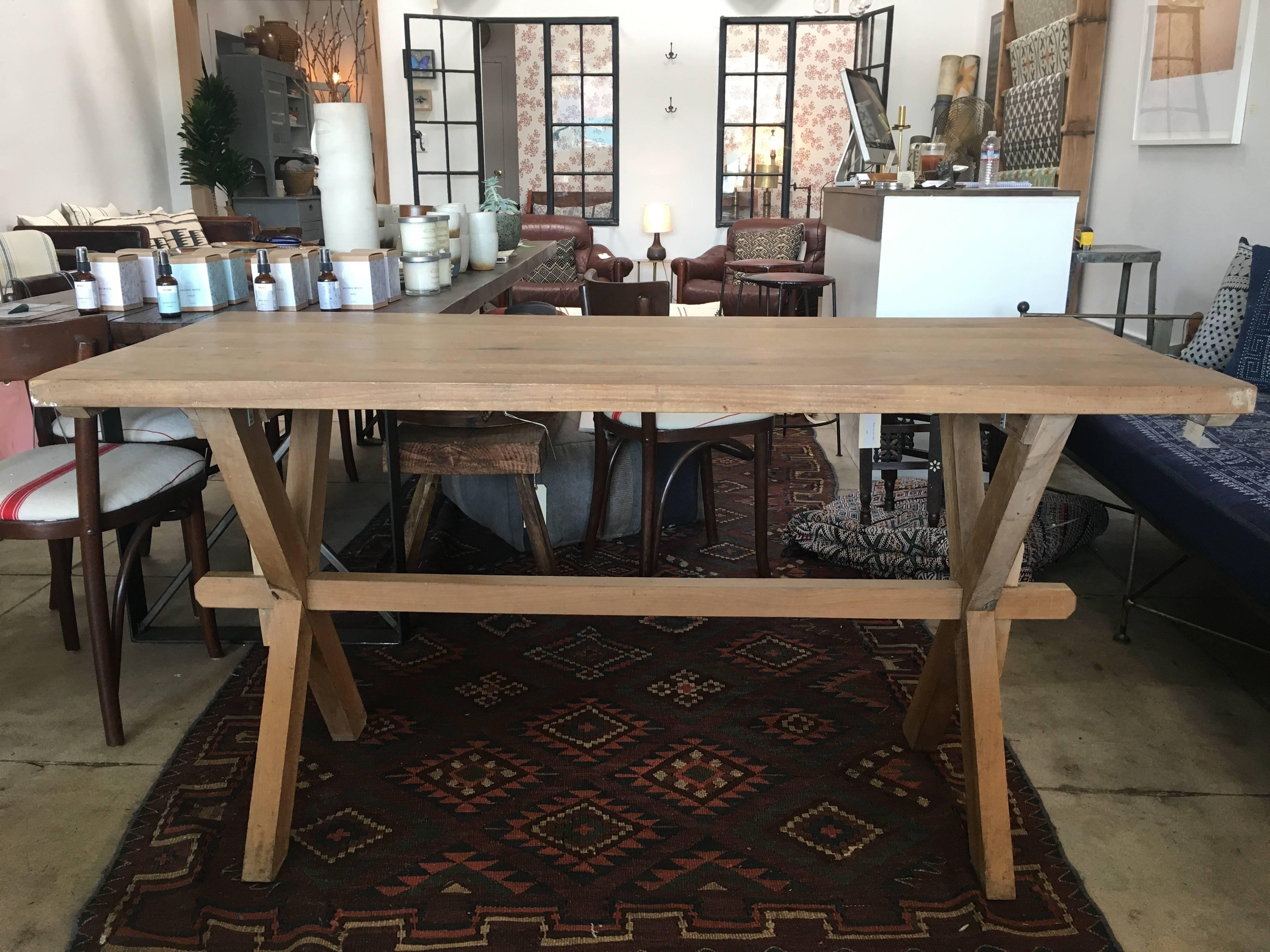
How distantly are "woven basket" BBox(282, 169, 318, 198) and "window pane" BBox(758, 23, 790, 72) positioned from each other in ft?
13.0

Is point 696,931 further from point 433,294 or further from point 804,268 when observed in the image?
point 804,268

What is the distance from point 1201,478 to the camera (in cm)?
244

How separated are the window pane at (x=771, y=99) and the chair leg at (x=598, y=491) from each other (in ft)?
21.2

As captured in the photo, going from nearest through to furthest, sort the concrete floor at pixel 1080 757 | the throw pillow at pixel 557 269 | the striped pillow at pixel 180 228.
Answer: the concrete floor at pixel 1080 757 → the striped pillow at pixel 180 228 → the throw pillow at pixel 557 269

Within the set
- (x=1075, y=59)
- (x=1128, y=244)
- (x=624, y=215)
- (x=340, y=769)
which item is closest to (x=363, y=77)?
(x=624, y=215)

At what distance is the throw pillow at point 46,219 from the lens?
5.74m

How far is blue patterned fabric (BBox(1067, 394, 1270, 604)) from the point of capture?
2.13 m

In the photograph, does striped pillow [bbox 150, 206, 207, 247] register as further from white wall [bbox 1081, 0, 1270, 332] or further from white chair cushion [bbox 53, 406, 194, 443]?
white wall [bbox 1081, 0, 1270, 332]

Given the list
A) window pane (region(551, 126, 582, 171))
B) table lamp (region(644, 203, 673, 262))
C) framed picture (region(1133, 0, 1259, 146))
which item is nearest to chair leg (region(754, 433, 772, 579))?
framed picture (region(1133, 0, 1259, 146))

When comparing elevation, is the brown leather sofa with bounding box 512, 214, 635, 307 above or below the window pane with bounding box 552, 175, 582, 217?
below

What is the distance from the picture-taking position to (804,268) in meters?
7.86

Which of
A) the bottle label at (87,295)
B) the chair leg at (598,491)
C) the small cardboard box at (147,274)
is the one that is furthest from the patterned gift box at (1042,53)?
the bottle label at (87,295)

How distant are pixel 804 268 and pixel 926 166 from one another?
358 centimetres

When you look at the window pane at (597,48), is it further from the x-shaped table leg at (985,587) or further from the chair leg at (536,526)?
the x-shaped table leg at (985,587)
